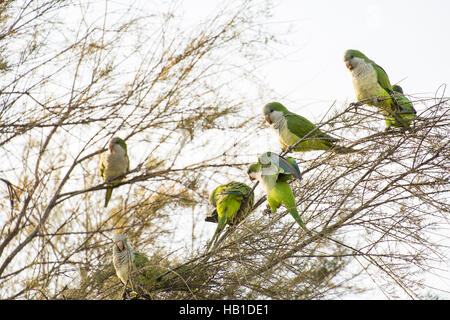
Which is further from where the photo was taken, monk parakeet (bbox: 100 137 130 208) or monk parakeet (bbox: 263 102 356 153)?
monk parakeet (bbox: 100 137 130 208)

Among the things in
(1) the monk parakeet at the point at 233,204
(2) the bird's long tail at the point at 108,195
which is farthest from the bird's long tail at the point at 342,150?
(2) the bird's long tail at the point at 108,195

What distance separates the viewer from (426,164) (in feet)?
12.3

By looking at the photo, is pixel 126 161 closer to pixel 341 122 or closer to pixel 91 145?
pixel 91 145

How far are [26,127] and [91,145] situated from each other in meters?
0.71

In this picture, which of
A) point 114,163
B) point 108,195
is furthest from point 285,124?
point 108,195

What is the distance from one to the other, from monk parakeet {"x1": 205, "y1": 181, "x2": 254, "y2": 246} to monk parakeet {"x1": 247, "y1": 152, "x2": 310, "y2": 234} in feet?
0.93

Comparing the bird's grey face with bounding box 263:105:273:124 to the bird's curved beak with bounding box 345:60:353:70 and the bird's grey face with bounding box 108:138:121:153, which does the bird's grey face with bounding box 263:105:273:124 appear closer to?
the bird's curved beak with bounding box 345:60:353:70

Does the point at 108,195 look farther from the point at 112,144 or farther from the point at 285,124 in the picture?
the point at 285,124

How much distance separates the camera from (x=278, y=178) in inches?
159

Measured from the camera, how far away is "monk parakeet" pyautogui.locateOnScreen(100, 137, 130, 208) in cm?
558

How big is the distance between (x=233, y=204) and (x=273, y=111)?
3.50 feet

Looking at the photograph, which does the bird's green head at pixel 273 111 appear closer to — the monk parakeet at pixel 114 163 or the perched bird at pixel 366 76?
the perched bird at pixel 366 76

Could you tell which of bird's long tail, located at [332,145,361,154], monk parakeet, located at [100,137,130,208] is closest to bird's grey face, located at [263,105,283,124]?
bird's long tail, located at [332,145,361,154]
